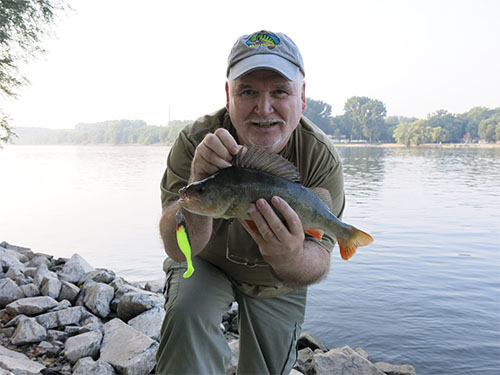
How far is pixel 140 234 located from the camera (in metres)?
13.9

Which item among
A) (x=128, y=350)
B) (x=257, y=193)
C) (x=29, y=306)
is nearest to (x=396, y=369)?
(x=128, y=350)

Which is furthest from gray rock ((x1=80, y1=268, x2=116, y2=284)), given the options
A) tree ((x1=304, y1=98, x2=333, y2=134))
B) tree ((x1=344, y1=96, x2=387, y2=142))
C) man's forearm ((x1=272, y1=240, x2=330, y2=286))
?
tree ((x1=344, y1=96, x2=387, y2=142))

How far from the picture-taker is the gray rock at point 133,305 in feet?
19.6

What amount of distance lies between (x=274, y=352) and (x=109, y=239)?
35.3 feet

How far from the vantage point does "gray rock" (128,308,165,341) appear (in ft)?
17.7

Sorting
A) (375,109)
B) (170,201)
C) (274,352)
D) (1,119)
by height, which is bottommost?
(274,352)

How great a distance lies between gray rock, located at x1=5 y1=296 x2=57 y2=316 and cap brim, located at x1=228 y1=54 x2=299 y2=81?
454cm

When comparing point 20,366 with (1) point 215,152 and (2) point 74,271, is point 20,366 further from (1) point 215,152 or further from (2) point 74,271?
(2) point 74,271

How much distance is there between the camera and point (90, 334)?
5047 millimetres

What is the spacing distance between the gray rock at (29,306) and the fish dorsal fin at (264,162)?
465 centimetres

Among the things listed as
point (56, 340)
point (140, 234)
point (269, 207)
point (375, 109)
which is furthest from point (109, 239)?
point (375, 109)

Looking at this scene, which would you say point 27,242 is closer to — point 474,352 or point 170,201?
point 170,201

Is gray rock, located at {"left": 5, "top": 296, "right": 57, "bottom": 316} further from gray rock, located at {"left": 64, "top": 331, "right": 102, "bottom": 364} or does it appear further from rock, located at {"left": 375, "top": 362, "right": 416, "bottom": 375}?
rock, located at {"left": 375, "top": 362, "right": 416, "bottom": 375}

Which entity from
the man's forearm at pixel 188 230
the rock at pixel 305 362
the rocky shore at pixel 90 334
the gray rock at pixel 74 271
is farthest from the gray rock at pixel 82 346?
the gray rock at pixel 74 271
